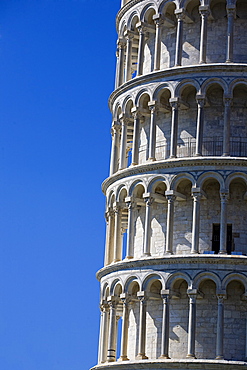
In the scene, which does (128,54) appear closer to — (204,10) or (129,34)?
(129,34)

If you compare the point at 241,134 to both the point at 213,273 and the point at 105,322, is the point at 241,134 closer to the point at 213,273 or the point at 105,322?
the point at 213,273

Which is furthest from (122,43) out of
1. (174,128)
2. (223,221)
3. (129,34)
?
(223,221)

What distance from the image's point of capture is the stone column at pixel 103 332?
139ft

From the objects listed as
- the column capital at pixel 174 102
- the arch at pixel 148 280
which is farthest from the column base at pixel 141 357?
the column capital at pixel 174 102

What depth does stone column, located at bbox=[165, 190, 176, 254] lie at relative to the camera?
1578 inches

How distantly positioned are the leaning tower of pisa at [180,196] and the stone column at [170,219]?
0.14 feet

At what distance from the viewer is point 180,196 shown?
1612 inches

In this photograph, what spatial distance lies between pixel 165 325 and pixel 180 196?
5.55 metres

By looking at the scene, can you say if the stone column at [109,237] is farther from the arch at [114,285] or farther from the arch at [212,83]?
the arch at [212,83]

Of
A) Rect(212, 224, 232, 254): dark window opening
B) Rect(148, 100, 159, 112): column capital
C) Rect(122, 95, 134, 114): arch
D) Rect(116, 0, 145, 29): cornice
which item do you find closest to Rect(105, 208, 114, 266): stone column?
Rect(122, 95, 134, 114): arch

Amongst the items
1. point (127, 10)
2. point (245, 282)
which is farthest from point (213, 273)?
point (127, 10)

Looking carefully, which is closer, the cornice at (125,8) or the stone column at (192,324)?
the stone column at (192,324)

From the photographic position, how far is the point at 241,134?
4156 cm

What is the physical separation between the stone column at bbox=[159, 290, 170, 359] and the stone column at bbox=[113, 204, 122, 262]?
3.91m
